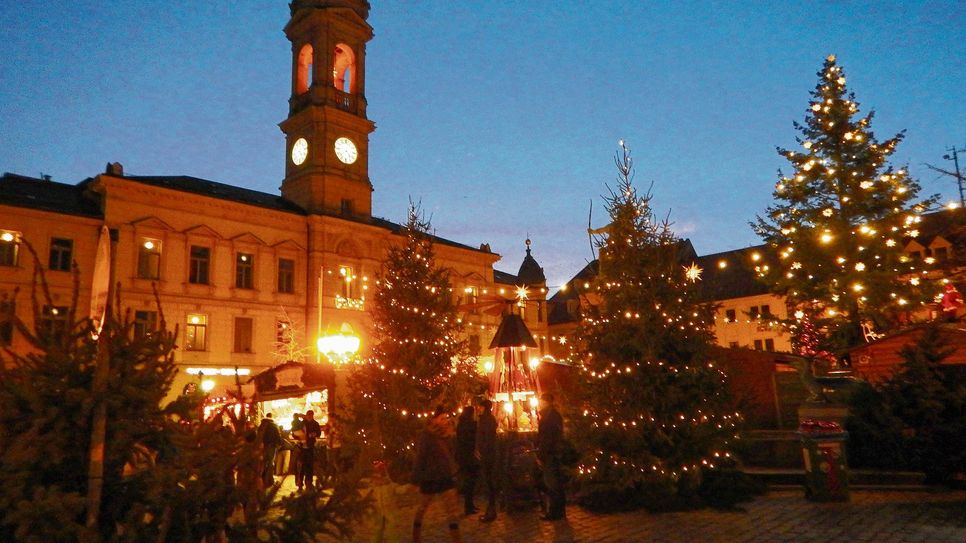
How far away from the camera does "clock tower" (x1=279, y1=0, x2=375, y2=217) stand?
38688mm

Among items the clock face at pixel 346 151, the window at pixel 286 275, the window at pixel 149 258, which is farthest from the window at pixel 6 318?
the clock face at pixel 346 151

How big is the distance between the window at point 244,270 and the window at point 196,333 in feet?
8.84

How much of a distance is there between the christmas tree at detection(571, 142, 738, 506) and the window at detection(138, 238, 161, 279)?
87.1ft

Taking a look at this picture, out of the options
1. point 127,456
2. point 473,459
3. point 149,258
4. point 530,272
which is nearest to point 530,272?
point 530,272

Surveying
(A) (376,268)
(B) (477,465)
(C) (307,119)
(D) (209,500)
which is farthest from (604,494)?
(C) (307,119)

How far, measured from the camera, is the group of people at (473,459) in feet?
29.9

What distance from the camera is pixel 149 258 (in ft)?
104

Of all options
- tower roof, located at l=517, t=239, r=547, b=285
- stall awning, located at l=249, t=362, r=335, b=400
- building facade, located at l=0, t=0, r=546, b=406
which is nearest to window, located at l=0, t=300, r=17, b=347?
stall awning, located at l=249, t=362, r=335, b=400

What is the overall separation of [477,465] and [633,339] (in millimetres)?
3571

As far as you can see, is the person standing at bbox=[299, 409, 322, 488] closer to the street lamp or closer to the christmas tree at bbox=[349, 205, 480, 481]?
the christmas tree at bbox=[349, 205, 480, 481]

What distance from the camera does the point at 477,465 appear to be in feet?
38.9

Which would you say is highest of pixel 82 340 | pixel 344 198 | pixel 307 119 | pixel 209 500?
pixel 307 119

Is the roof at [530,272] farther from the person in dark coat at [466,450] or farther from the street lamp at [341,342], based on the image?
the person in dark coat at [466,450]

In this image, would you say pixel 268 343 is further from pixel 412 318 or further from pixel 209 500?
pixel 209 500
